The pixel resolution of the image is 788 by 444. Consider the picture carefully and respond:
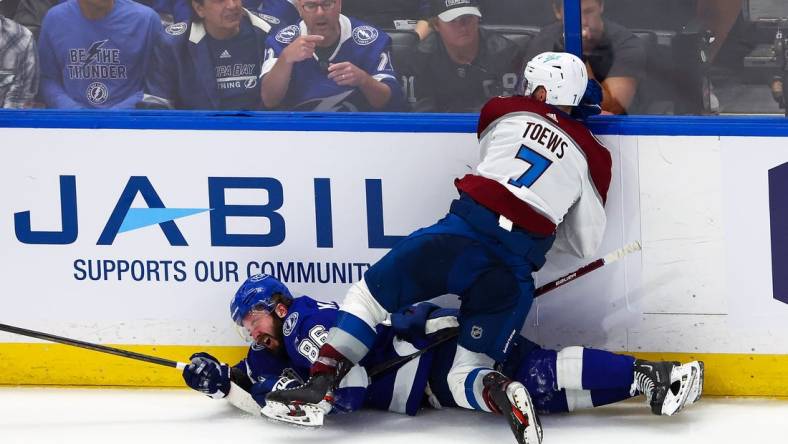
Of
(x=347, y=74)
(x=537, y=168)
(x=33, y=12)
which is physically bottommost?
(x=537, y=168)

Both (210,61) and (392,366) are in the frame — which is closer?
(392,366)

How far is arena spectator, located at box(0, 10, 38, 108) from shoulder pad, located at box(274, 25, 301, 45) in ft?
2.50

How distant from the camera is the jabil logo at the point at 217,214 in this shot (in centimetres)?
420

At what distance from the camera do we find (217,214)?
423 centimetres

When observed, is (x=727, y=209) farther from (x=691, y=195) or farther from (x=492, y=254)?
(x=492, y=254)

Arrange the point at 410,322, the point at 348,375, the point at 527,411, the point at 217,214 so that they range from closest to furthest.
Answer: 1. the point at 527,411
2. the point at 348,375
3. the point at 410,322
4. the point at 217,214

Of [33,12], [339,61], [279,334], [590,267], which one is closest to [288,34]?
[339,61]

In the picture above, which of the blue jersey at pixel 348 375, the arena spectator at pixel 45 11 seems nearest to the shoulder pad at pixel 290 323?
the blue jersey at pixel 348 375

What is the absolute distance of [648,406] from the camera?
160 inches

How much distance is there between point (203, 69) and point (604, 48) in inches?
47.8

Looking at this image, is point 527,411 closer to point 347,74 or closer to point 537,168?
point 537,168

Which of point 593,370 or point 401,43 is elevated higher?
point 401,43

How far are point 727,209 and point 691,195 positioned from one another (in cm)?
11

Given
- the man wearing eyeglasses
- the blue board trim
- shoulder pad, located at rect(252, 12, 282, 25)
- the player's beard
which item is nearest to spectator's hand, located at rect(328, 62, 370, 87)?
the man wearing eyeglasses
